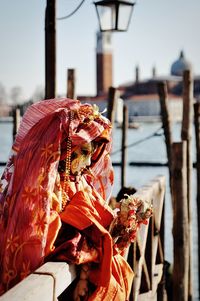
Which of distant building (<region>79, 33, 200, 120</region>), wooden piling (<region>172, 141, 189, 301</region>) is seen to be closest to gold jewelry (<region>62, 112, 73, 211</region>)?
wooden piling (<region>172, 141, 189, 301</region>)

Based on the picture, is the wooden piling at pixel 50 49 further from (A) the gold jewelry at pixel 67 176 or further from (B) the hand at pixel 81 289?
(B) the hand at pixel 81 289

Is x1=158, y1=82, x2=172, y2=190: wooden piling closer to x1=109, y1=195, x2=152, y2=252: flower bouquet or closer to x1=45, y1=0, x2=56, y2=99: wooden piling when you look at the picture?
x1=45, y1=0, x2=56, y2=99: wooden piling

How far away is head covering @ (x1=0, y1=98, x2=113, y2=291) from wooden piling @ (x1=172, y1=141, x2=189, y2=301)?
2.77 meters

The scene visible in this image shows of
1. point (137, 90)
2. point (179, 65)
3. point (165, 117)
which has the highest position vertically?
point (165, 117)

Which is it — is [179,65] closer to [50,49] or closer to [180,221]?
[180,221]

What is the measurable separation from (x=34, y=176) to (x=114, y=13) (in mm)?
2982

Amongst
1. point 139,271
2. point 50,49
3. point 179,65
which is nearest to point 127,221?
point 139,271

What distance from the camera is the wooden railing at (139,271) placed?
1.79m

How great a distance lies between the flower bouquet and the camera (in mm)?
2521

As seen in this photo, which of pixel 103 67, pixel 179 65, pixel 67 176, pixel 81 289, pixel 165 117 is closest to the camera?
pixel 81 289

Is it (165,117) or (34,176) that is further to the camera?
(165,117)

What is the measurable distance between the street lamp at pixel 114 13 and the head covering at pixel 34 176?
99.1 inches

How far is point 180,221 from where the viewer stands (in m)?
5.39

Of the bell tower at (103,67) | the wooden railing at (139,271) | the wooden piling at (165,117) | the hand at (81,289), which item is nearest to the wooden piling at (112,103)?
the wooden piling at (165,117)
